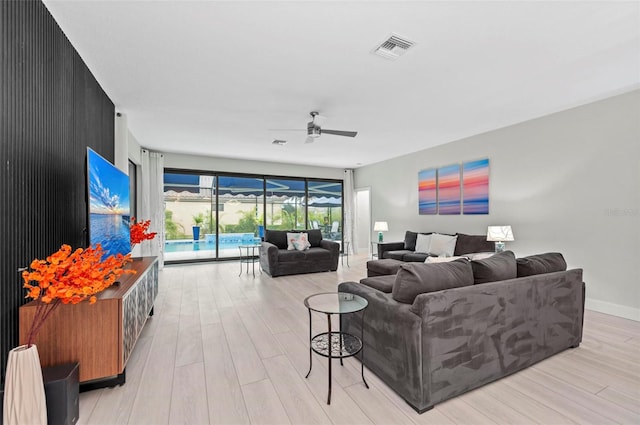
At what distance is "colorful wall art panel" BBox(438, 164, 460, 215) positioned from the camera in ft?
17.5

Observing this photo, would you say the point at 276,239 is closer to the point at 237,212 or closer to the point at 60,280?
the point at 237,212

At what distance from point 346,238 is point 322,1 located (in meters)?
7.10

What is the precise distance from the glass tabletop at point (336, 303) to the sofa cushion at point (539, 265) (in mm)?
1331

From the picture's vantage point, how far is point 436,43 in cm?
229

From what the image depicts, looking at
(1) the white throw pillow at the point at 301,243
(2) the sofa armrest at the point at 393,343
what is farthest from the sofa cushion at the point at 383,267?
(2) the sofa armrest at the point at 393,343

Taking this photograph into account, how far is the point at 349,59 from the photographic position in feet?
8.32

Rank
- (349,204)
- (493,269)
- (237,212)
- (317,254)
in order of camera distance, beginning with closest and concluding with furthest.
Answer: (493,269) < (317,254) < (237,212) < (349,204)

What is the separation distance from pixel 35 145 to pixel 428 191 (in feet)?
18.9

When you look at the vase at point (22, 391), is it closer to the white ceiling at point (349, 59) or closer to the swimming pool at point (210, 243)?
the white ceiling at point (349, 59)

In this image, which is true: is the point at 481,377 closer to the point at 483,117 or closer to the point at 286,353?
the point at 286,353

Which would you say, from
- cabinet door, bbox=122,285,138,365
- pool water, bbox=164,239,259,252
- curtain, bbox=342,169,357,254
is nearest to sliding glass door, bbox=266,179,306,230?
pool water, bbox=164,239,259,252

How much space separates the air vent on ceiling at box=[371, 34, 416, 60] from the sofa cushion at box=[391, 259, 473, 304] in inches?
68.1

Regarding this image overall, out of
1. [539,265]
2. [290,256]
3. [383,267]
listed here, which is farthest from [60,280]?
[290,256]

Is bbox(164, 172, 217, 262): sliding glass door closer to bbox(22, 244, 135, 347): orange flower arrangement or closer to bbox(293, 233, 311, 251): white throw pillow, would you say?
bbox(293, 233, 311, 251): white throw pillow
